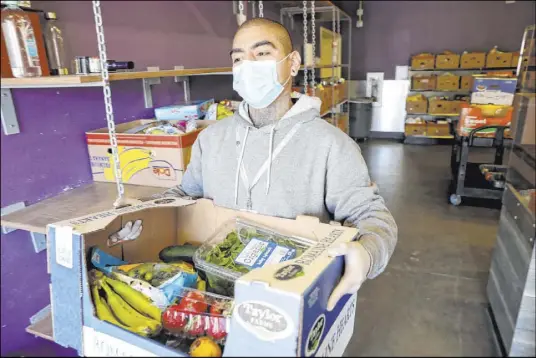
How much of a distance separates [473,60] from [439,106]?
94cm

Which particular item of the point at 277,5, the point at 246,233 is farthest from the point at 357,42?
the point at 246,233

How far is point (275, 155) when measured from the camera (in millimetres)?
1260

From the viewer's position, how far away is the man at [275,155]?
1187mm

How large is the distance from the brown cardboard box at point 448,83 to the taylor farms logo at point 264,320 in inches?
298

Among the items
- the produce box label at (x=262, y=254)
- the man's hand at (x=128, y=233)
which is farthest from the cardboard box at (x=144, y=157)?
the produce box label at (x=262, y=254)

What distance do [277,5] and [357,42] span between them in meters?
3.47

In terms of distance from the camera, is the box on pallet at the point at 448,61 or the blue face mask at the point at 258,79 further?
the box on pallet at the point at 448,61

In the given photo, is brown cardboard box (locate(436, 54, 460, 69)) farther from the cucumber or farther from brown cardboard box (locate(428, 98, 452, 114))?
the cucumber

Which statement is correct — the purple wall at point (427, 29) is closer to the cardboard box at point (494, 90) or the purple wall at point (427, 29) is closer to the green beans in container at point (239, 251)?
the cardboard box at point (494, 90)

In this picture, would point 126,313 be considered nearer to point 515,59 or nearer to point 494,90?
point 494,90

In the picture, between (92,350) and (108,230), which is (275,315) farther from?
(108,230)

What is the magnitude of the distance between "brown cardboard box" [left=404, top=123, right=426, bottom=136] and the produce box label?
714 centimetres

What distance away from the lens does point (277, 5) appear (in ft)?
16.0

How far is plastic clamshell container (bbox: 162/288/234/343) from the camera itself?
695 mm
